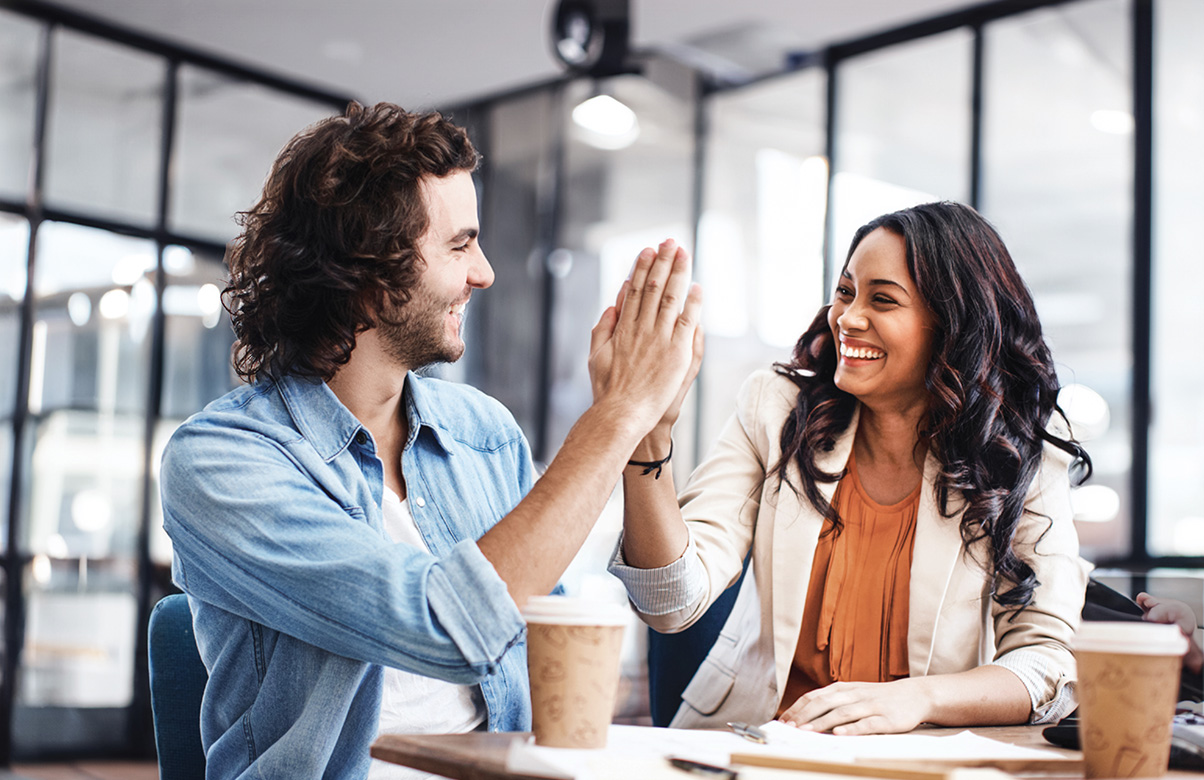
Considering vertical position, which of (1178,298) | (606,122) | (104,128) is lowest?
(1178,298)

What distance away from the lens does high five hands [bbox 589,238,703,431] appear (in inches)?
51.5

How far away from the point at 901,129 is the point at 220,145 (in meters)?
3.45

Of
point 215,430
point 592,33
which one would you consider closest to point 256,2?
point 592,33

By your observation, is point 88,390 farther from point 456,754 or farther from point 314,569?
point 456,754

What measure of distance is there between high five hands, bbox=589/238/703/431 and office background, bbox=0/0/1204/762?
3.38 metres

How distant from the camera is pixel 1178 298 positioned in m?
4.17

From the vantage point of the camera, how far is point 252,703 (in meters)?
1.32

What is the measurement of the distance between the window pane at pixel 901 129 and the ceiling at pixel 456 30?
0.61ft

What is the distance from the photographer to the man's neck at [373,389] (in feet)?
5.04

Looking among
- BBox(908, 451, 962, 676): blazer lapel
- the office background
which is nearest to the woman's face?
BBox(908, 451, 962, 676): blazer lapel

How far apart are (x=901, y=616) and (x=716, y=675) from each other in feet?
0.98

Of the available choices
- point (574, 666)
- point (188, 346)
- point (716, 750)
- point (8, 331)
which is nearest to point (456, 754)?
point (574, 666)

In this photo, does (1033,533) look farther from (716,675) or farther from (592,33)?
(592,33)

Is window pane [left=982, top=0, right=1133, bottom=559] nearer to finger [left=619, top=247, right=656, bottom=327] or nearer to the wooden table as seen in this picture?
finger [left=619, top=247, right=656, bottom=327]
